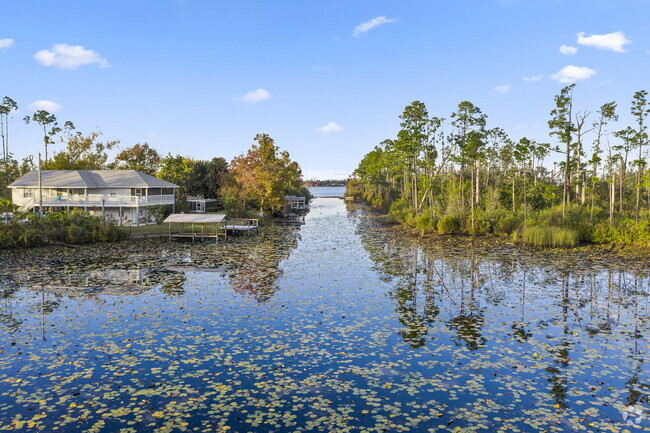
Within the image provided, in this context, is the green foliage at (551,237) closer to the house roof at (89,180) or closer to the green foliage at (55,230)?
the green foliage at (55,230)

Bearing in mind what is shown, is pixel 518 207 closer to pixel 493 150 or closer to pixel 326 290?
pixel 493 150

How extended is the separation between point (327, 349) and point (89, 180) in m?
49.4

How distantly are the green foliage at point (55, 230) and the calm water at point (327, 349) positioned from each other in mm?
9283

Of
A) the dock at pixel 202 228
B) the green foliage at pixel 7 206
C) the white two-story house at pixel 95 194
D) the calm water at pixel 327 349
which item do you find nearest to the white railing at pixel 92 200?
the white two-story house at pixel 95 194

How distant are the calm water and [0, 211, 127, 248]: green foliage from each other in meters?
9.28

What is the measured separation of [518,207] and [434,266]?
23202mm

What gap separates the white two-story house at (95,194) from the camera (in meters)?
50.4

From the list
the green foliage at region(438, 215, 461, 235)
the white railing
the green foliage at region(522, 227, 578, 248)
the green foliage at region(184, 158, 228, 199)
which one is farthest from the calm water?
the green foliage at region(184, 158, 228, 199)

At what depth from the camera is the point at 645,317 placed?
16.6 meters

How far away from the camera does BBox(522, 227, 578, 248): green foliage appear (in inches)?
1337

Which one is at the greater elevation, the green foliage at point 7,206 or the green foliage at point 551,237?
the green foliage at point 7,206

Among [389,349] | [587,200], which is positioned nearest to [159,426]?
[389,349]

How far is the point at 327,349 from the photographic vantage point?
542 inches

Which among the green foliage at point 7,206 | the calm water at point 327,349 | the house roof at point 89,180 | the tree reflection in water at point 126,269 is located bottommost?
the calm water at point 327,349
